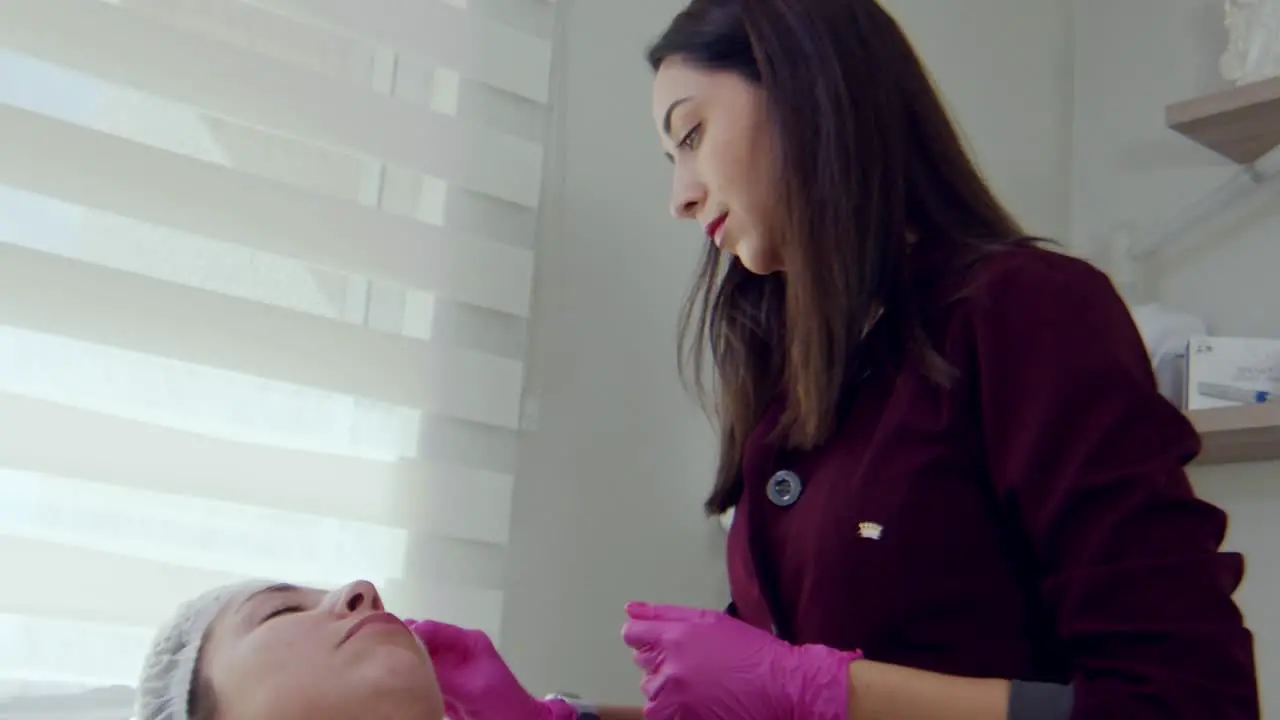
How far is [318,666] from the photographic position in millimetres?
771

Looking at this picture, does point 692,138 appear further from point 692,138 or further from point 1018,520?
point 1018,520

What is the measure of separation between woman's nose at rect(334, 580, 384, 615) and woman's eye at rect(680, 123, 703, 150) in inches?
19.1

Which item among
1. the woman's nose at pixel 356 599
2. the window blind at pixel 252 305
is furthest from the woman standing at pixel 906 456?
the window blind at pixel 252 305

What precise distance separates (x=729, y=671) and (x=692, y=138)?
1.54 feet

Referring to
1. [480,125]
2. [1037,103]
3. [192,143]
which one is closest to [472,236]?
[480,125]

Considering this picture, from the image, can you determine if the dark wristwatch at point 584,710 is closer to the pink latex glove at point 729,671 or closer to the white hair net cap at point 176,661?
the pink latex glove at point 729,671

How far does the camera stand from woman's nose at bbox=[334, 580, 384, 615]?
0.82 metres

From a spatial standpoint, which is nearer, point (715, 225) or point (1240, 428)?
point (715, 225)

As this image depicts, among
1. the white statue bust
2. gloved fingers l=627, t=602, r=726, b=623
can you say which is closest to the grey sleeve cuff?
gloved fingers l=627, t=602, r=726, b=623

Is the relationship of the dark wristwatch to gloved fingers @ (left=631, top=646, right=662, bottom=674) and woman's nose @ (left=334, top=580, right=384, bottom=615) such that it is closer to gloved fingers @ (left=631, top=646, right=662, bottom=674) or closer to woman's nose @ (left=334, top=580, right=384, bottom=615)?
gloved fingers @ (left=631, top=646, right=662, bottom=674)

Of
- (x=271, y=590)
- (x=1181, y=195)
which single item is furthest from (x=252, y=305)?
(x=1181, y=195)

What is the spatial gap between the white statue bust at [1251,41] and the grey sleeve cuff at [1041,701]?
1146mm

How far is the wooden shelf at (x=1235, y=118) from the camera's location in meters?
1.59

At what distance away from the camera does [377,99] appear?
1.27m
